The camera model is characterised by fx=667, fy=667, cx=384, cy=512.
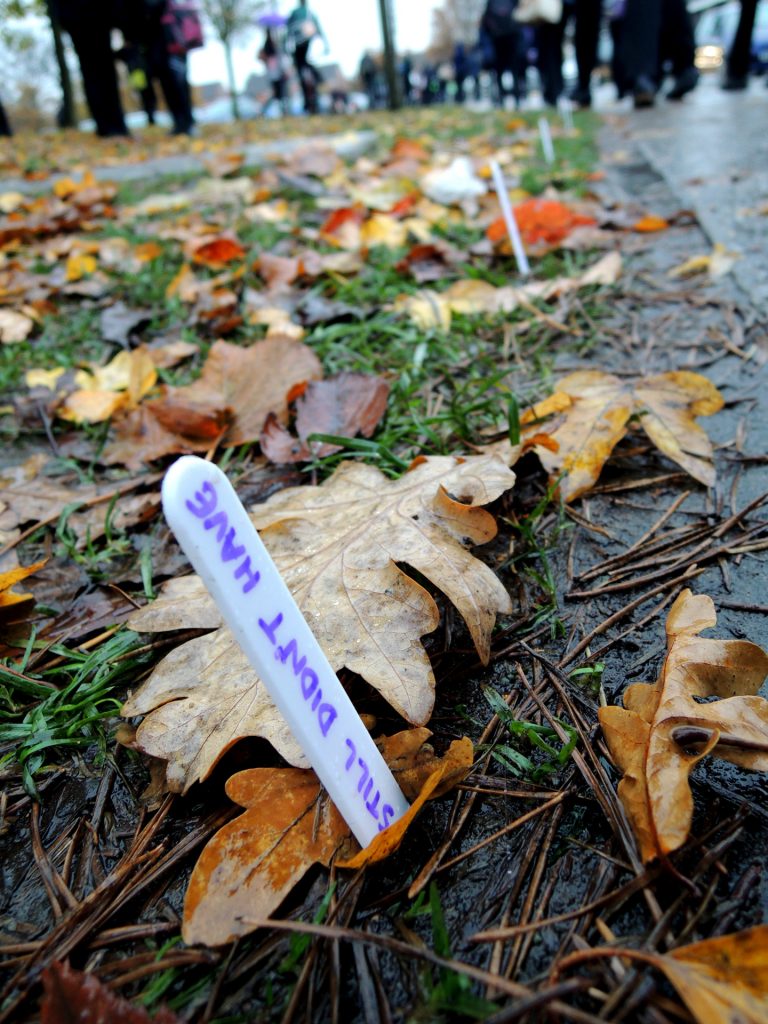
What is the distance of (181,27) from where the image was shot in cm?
890

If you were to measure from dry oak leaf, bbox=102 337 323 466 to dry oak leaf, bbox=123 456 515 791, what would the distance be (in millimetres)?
408

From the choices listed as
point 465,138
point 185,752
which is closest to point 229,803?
point 185,752

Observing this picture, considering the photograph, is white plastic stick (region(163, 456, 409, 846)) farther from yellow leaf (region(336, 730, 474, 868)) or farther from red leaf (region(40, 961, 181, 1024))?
red leaf (region(40, 961, 181, 1024))

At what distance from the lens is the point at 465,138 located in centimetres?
635

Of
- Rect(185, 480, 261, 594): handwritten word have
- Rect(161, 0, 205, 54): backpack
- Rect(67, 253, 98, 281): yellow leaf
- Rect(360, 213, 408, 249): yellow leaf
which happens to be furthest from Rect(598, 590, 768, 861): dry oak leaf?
Rect(161, 0, 205, 54): backpack

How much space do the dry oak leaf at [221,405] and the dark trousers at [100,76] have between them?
376 inches

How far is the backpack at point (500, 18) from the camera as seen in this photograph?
1163 centimetres

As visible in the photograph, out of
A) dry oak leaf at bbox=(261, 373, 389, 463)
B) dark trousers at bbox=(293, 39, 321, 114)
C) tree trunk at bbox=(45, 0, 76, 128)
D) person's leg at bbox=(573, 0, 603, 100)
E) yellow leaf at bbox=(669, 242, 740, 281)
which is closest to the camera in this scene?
dry oak leaf at bbox=(261, 373, 389, 463)

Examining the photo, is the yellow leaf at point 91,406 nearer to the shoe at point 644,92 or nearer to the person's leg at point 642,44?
the person's leg at point 642,44

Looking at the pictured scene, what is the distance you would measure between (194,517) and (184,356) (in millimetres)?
1599

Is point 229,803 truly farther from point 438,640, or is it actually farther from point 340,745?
point 438,640

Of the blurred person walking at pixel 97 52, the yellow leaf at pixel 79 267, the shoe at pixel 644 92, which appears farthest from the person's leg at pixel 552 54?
the yellow leaf at pixel 79 267

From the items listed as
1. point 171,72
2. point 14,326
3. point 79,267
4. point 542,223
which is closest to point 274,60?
point 171,72

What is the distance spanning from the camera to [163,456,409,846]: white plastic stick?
0.48m
